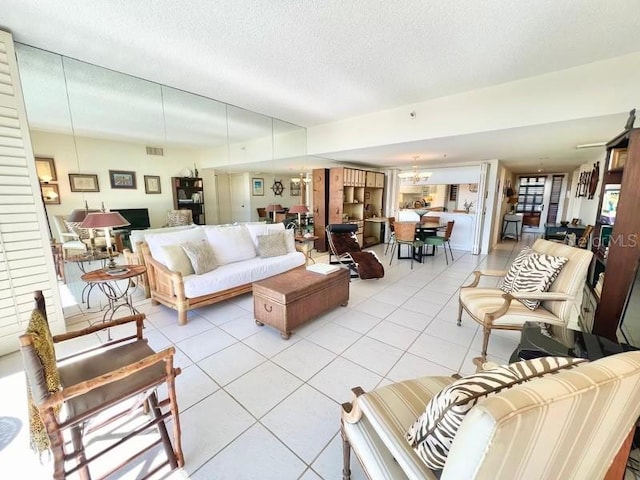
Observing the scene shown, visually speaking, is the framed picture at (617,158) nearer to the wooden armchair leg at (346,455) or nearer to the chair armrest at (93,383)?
the wooden armchair leg at (346,455)

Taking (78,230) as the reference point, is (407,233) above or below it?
below

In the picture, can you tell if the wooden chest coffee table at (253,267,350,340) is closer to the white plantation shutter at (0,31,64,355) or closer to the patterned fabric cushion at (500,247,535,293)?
the patterned fabric cushion at (500,247,535,293)

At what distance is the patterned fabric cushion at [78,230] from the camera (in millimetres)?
2754

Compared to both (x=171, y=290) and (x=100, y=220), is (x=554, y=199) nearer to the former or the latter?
(x=171, y=290)

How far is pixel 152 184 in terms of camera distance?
3.39 meters

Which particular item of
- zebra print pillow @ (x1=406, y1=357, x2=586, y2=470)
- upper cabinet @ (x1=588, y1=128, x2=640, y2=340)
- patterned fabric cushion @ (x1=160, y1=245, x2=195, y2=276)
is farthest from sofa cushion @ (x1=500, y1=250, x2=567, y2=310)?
patterned fabric cushion @ (x1=160, y1=245, x2=195, y2=276)

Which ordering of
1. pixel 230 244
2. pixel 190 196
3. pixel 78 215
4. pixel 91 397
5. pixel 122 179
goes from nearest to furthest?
1. pixel 91 397
2. pixel 78 215
3. pixel 122 179
4. pixel 230 244
5. pixel 190 196

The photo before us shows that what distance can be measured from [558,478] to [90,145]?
13.5 feet

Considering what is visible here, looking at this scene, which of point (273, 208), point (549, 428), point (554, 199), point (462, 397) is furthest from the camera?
point (554, 199)

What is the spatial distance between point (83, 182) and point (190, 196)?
4.28ft

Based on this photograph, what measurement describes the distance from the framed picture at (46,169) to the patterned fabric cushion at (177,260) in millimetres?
1175

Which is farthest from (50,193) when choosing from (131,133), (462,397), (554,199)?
(554,199)

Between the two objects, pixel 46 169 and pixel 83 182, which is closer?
pixel 46 169

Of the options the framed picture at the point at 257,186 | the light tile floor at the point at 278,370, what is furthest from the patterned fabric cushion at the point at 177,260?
the framed picture at the point at 257,186
